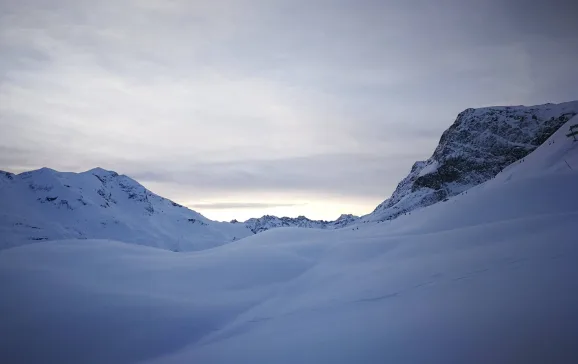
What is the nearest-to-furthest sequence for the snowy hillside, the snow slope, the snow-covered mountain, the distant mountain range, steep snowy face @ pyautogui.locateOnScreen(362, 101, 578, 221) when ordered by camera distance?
the snow slope, steep snowy face @ pyautogui.locateOnScreen(362, 101, 578, 221), the distant mountain range, the snowy hillside, the snow-covered mountain

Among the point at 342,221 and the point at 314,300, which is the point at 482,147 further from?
the point at 342,221

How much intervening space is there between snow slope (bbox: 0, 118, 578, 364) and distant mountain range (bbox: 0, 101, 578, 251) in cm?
3511

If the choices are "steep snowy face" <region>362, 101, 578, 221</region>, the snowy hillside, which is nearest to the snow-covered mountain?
the snowy hillside

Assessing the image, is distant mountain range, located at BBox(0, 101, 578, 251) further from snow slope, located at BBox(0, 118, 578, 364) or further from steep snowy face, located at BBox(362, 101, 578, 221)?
snow slope, located at BBox(0, 118, 578, 364)

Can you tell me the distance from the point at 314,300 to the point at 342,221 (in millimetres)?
153706

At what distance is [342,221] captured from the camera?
156750mm

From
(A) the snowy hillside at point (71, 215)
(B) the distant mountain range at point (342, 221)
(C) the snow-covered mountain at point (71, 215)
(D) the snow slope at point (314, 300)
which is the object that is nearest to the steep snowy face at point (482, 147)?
(B) the distant mountain range at point (342, 221)

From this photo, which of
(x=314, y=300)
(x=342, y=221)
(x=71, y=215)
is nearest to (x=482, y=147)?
(x=314, y=300)

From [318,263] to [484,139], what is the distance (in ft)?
234

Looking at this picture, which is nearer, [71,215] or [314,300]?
[314,300]

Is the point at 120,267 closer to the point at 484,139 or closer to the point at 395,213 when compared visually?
the point at 395,213

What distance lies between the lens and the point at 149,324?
5500 mm

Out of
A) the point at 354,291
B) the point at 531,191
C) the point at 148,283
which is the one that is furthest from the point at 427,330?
the point at 531,191

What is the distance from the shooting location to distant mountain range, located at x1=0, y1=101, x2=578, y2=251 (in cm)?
6081
